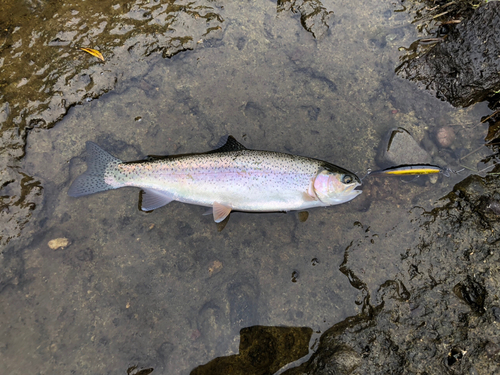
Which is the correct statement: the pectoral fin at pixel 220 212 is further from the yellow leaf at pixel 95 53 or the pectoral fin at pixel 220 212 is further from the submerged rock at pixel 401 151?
the yellow leaf at pixel 95 53

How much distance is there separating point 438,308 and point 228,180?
264 cm

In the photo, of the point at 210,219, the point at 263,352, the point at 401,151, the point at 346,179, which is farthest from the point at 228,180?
the point at 401,151

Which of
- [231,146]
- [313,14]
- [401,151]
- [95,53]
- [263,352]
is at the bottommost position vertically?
[263,352]

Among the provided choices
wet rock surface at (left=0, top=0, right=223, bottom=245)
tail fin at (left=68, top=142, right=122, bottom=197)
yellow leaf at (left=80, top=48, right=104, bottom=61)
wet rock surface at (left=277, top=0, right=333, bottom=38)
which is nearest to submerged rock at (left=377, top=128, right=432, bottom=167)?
wet rock surface at (left=277, top=0, right=333, bottom=38)

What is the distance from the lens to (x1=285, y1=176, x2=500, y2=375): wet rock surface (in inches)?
110

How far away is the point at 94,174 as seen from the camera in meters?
3.48

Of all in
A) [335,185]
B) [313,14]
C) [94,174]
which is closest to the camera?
[335,185]

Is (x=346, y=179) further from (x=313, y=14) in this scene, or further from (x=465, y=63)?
(x=313, y=14)

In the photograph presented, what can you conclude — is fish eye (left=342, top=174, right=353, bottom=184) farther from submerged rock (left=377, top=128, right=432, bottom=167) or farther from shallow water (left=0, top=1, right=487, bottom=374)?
submerged rock (left=377, top=128, right=432, bottom=167)

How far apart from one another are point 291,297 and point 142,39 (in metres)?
3.74

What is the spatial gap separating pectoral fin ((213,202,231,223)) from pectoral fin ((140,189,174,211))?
560mm

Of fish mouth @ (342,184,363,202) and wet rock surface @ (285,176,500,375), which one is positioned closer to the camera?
wet rock surface @ (285,176,500,375)

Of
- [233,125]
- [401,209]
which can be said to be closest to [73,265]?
[233,125]

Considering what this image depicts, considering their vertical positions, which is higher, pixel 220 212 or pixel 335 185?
pixel 335 185
